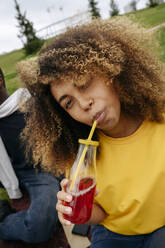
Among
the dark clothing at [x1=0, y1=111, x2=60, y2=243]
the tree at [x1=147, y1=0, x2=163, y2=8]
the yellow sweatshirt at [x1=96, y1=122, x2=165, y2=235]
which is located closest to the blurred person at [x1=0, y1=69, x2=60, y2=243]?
the dark clothing at [x1=0, y1=111, x2=60, y2=243]

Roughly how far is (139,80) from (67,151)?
62cm

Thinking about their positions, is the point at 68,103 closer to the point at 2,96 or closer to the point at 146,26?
the point at 146,26

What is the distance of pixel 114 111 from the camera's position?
1103 mm

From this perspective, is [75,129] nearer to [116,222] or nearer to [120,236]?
[116,222]

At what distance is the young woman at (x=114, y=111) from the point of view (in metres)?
1.09

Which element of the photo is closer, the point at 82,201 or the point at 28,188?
the point at 82,201

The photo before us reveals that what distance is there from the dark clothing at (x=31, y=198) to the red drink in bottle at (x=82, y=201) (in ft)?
3.27

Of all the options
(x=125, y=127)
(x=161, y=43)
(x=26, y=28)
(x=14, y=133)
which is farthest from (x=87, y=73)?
(x=26, y=28)

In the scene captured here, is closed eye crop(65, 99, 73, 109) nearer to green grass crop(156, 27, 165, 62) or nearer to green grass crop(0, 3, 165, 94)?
green grass crop(0, 3, 165, 94)

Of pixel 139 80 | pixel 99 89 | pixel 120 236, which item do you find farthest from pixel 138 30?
pixel 120 236

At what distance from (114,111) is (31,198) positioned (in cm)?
140

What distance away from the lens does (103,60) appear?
1.11m

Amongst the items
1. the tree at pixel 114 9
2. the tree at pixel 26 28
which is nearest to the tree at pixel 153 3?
the tree at pixel 114 9

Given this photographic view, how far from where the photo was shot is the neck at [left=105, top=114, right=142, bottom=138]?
1264 mm
